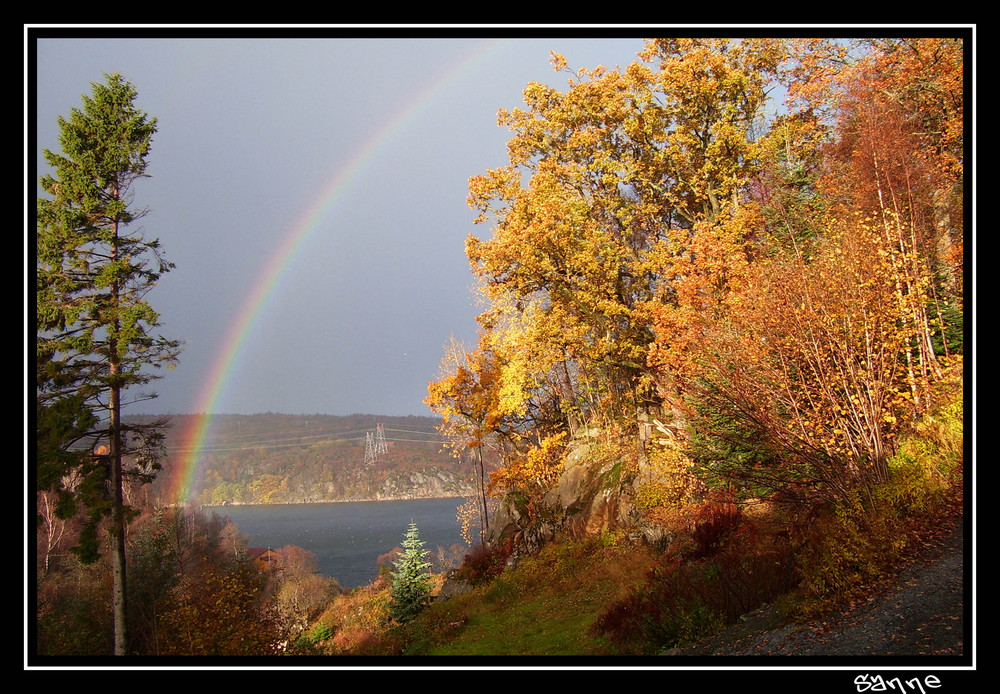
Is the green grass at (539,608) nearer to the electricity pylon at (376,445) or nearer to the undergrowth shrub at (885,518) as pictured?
the undergrowth shrub at (885,518)

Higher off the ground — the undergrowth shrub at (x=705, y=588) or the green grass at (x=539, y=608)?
the undergrowth shrub at (x=705, y=588)

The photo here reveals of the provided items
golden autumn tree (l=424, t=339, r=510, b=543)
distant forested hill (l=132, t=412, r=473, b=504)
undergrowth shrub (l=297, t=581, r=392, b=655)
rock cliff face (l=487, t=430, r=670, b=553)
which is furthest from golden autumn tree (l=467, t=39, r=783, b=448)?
distant forested hill (l=132, t=412, r=473, b=504)

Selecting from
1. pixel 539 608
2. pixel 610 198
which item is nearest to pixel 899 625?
pixel 539 608

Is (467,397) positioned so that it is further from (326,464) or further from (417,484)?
(326,464)

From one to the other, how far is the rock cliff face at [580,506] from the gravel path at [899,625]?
9012 millimetres

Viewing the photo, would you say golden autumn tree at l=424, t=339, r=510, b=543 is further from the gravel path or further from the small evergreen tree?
the gravel path

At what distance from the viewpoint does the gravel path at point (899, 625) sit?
23.4 ft

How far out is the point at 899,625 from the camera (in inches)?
294

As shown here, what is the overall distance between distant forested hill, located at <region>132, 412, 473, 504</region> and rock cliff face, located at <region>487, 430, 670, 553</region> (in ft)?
234

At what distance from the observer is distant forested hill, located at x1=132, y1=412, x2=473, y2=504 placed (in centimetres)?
10219

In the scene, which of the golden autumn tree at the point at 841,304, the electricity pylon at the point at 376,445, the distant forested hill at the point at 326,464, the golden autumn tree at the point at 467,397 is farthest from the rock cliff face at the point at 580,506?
the electricity pylon at the point at 376,445

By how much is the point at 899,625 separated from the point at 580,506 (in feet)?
49.1
